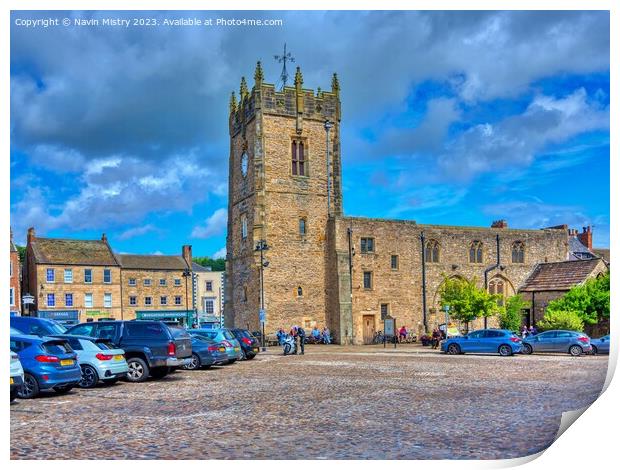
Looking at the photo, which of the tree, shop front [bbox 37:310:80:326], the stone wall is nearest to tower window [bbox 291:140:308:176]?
the stone wall

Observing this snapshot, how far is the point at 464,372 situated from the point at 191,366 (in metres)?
9.11

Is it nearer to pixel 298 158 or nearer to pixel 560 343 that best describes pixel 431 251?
pixel 298 158

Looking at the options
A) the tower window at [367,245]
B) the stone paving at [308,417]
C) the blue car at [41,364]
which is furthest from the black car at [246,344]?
the tower window at [367,245]

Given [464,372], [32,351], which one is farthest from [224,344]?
[32,351]

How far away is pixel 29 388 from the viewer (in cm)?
1458

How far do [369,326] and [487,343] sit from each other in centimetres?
1488

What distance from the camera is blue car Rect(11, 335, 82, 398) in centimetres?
1453

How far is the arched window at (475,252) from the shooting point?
49.5 m

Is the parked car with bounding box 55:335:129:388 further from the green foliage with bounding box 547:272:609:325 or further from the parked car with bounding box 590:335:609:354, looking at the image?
the green foliage with bounding box 547:272:609:325

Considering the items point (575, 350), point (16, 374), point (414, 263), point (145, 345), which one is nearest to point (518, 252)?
point (414, 263)

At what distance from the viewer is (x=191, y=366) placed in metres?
23.9

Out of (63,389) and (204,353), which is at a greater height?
(63,389)

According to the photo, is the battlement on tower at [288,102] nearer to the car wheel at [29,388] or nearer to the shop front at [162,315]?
the shop front at [162,315]

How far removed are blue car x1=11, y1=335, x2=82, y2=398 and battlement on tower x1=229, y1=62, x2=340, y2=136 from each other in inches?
1198
